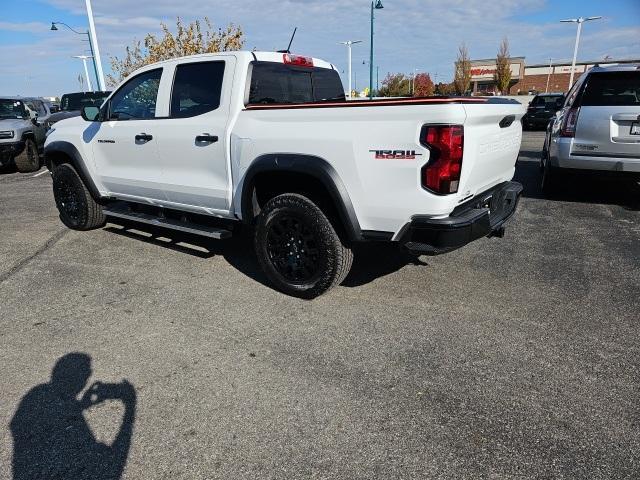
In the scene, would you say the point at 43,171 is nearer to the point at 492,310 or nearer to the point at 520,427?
the point at 492,310

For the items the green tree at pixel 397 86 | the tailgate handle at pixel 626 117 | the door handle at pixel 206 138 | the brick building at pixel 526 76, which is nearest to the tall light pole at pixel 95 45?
the door handle at pixel 206 138

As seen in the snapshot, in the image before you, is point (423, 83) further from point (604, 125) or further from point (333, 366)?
point (333, 366)

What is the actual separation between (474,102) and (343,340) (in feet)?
6.01

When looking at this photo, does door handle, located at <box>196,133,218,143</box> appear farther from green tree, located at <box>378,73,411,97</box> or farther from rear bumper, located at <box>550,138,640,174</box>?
green tree, located at <box>378,73,411,97</box>

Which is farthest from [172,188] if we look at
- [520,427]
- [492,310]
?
[520,427]

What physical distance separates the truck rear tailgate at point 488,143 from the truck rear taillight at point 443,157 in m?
0.07

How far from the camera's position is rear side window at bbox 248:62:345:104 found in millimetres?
4109

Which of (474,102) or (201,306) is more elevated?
(474,102)

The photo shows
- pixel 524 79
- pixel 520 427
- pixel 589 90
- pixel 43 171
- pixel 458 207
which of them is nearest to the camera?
pixel 520 427

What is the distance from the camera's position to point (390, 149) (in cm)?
305

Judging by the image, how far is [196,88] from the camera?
→ 429 cm

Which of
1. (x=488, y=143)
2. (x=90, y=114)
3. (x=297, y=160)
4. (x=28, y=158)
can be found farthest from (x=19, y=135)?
(x=488, y=143)

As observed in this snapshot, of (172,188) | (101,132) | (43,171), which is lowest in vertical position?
(43,171)

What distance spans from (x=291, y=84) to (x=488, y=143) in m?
2.01
